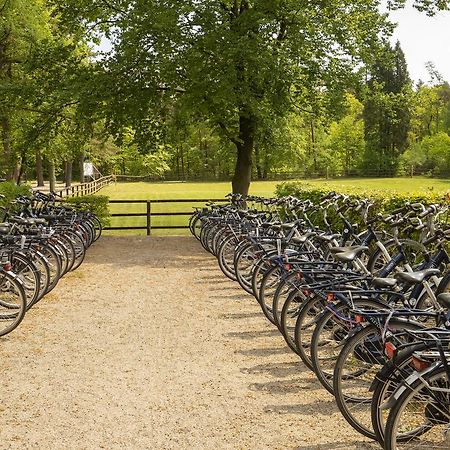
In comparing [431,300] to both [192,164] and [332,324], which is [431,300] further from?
[192,164]

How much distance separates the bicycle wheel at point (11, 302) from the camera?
6129 millimetres

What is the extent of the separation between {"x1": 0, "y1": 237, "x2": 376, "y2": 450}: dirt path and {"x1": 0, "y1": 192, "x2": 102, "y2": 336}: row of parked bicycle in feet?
0.79

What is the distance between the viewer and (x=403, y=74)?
2584 inches

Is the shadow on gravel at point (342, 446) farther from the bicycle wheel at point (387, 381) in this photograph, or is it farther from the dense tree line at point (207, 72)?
the dense tree line at point (207, 72)

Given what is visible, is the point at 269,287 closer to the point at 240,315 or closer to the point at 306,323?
the point at 240,315

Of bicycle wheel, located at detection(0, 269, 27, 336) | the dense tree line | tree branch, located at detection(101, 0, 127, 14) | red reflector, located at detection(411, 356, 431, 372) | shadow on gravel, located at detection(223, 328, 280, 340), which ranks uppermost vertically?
tree branch, located at detection(101, 0, 127, 14)

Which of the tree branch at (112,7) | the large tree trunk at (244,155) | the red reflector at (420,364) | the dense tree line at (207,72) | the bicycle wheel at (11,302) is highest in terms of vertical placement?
the tree branch at (112,7)

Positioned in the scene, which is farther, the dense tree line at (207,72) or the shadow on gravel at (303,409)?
the dense tree line at (207,72)

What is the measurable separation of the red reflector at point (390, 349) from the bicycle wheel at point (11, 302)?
4.02 m

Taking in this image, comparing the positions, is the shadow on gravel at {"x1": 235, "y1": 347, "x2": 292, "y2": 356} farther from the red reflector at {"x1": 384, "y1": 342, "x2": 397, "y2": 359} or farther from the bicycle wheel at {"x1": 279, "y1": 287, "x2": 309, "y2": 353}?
the red reflector at {"x1": 384, "y1": 342, "x2": 397, "y2": 359}

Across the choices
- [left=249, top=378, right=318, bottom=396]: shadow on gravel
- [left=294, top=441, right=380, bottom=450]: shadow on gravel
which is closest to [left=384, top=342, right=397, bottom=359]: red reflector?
[left=294, top=441, right=380, bottom=450]: shadow on gravel

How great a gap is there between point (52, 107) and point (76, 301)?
28.8 ft

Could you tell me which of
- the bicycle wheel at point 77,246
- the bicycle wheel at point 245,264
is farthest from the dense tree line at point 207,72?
the bicycle wheel at point 245,264

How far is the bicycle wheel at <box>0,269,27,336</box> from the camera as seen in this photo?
241 inches
